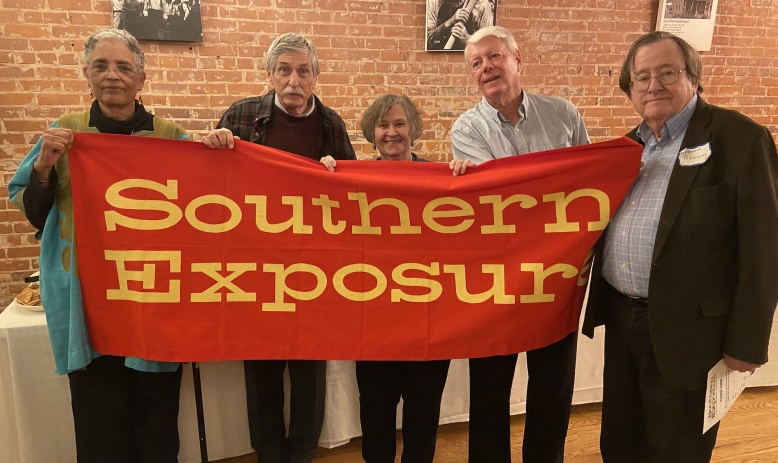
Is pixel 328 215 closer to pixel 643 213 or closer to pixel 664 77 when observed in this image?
pixel 643 213

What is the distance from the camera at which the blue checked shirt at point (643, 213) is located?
4.58ft

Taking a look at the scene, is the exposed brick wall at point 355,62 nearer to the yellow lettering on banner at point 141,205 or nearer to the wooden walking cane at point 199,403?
the yellow lettering on banner at point 141,205

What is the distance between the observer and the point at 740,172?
4.16 ft

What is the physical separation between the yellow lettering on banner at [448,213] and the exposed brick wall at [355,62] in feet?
5.86

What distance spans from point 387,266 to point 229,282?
53 centimetres

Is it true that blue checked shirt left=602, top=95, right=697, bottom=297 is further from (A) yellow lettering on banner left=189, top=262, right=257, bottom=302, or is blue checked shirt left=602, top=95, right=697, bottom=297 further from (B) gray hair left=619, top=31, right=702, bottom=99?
(A) yellow lettering on banner left=189, top=262, right=257, bottom=302

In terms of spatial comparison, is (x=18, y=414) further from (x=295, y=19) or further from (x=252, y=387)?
(x=295, y=19)

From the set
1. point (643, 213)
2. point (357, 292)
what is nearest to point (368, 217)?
point (357, 292)

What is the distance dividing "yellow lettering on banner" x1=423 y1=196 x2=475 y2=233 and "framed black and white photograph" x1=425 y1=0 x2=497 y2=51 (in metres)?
1.97

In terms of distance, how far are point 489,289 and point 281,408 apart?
37.0 inches

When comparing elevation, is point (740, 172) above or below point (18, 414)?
above

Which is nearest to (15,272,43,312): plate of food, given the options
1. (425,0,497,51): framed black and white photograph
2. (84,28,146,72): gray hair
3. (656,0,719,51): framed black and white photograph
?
(84,28,146,72): gray hair

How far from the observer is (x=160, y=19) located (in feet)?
9.18

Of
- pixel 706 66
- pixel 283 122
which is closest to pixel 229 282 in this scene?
pixel 283 122
